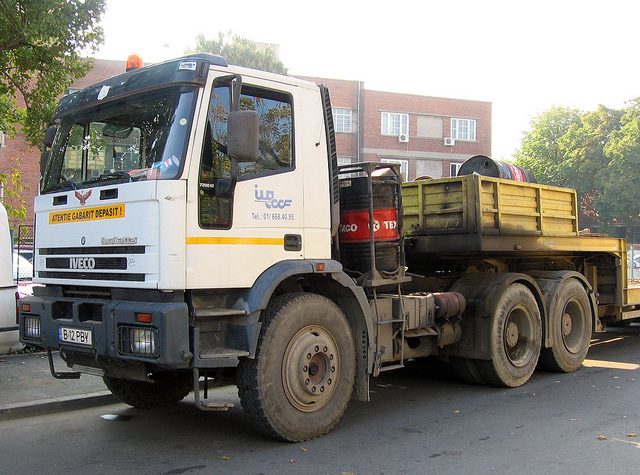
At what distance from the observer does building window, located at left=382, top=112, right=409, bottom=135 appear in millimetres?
36344

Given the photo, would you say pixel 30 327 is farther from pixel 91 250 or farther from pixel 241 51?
pixel 241 51

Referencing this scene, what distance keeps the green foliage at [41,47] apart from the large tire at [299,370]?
20.4ft

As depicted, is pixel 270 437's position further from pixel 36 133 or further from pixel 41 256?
pixel 36 133

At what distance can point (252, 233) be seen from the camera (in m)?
5.06

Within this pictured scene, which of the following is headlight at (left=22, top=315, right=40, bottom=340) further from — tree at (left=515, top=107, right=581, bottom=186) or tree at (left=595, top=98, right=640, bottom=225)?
tree at (left=515, top=107, right=581, bottom=186)

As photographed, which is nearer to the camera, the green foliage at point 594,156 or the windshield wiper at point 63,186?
the windshield wiper at point 63,186

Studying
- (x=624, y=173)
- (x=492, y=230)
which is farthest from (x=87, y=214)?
(x=624, y=173)

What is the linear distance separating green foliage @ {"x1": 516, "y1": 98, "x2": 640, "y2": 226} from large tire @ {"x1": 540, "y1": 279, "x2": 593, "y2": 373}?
3717 cm

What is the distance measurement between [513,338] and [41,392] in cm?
557

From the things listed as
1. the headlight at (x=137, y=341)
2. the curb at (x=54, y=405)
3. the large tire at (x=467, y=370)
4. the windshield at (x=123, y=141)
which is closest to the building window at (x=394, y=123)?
the large tire at (x=467, y=370)

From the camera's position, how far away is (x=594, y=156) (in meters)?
44.2

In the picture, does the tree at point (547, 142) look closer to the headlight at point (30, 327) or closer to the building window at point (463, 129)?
the building window at point (463, 129)

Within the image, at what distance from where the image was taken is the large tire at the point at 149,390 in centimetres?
614

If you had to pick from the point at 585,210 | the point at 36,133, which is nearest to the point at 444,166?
the point at 585,210
